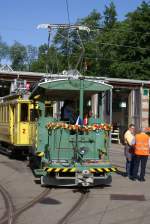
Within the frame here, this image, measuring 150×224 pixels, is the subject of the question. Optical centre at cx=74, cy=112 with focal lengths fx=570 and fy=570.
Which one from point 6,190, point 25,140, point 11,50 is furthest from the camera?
point 11,50

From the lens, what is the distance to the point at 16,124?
25.2m

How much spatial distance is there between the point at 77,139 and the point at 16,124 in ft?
31.5

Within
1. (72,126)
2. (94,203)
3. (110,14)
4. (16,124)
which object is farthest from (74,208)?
(110,14)

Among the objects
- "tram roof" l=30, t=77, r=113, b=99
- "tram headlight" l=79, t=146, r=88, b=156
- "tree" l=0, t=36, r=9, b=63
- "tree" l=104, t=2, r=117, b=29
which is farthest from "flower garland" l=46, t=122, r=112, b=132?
"tree" l=0, t=36, r=9, b=63

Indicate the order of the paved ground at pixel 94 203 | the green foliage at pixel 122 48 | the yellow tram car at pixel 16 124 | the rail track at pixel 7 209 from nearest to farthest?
1. the rail track at pixel 7 209
2. the paved ground at pixel 94 203
3. the yellow tram car at pixel 16 124
4. the green foliage at pixel 122 48

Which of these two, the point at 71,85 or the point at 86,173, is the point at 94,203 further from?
the point at 71,85

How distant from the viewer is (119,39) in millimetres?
75250

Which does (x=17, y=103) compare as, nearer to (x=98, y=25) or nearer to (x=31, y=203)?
(x=31, y=203)

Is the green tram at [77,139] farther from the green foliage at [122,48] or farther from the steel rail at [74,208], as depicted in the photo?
the green foliage at [122,48]

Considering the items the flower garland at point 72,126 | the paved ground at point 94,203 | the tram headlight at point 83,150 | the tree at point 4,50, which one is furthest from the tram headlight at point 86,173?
the tree at point 4,50

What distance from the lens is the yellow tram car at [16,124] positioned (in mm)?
24750

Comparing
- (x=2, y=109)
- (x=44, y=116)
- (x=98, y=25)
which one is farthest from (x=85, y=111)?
(x=98, y=25)

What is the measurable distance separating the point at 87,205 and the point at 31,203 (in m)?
1.24

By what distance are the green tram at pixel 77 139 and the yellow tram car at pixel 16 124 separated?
259 inches
